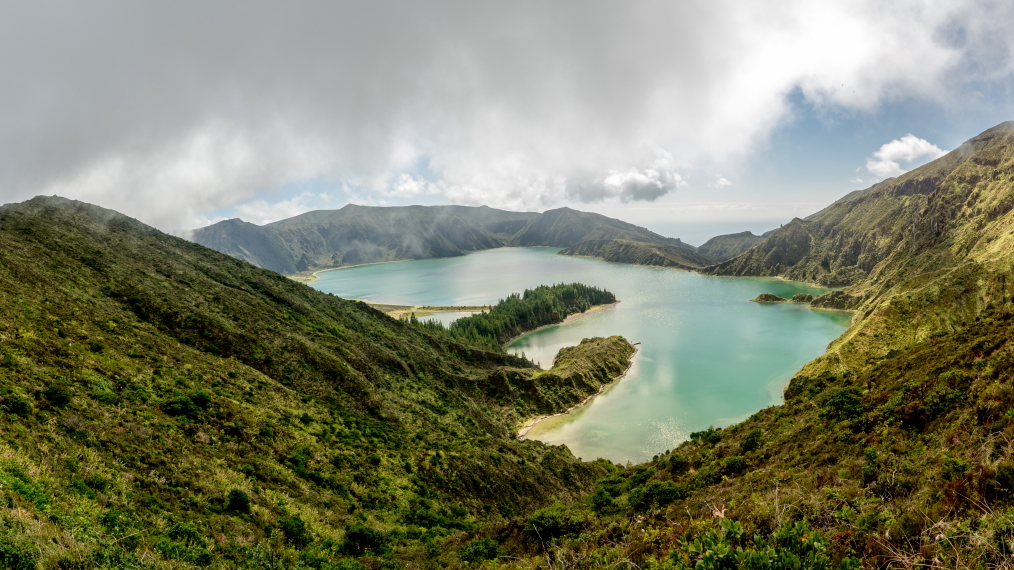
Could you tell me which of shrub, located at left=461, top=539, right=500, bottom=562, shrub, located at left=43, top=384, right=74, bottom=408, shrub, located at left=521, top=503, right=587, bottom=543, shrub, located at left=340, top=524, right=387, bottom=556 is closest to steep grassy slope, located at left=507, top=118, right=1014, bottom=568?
shrub, located at left=521, top=503, right=587, bottom=543

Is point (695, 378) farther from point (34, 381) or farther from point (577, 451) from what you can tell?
point (34, 381)

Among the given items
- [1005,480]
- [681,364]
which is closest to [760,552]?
[1005,480]

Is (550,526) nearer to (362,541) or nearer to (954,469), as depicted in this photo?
(362,541)

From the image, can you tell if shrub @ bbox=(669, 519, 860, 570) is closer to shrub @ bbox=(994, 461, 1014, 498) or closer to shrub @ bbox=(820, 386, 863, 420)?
shrub @ bbox=(994, 461, 1014, 498)

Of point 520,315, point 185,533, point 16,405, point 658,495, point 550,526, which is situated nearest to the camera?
point 185,533

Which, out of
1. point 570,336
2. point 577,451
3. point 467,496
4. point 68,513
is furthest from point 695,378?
point 68,513
